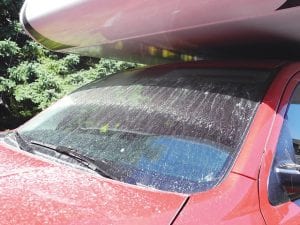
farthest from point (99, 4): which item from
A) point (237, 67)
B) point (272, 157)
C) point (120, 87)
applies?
point (272, 157)

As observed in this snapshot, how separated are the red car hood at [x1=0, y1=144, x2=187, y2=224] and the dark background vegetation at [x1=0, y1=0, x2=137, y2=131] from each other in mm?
7130

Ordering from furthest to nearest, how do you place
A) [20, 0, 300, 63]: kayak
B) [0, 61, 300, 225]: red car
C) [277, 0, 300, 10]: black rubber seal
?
[20, 0, 300, 63]: kayak < [277, 0, 300, 10]: black rubber seal < [0, 61, 300, 225]: red car

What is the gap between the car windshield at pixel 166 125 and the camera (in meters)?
2.22

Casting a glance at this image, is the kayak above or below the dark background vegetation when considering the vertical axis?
above

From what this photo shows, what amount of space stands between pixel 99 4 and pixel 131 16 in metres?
0.20

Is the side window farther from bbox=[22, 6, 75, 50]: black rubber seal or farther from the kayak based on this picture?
bbox=[22, 6, 75, 50]: black rubber seal

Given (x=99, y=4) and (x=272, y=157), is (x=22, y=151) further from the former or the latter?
(x=272, y=157)

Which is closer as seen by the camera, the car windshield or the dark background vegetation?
the car windshield

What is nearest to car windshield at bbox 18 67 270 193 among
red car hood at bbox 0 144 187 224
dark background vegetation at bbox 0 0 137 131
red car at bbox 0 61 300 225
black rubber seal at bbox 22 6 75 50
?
red car at bbox 0 61 300 225

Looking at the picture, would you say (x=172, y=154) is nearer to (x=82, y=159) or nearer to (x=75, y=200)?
(x=82, y=159)

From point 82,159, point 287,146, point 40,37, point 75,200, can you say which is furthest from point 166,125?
point 40,37

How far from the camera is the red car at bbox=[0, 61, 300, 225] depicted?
1.90 meters

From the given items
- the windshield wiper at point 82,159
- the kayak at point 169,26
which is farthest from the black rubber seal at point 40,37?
the windshield wiper at point 82,159

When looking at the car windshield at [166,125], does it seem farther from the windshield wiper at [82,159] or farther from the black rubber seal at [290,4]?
the black rubber seal at [290,4]
